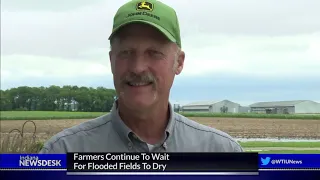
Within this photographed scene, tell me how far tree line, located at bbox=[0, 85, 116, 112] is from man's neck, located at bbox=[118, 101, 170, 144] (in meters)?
0.40

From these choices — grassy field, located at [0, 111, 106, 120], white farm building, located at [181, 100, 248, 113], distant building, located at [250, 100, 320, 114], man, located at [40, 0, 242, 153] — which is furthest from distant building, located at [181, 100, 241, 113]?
grassy field, located at [0, 111, 106, 120]

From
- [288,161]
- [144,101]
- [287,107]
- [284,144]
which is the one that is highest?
[287,107]

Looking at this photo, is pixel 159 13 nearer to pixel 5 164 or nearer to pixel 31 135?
pixel 5 164

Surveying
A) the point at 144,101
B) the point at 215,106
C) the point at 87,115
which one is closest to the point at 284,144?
the point at 215,106

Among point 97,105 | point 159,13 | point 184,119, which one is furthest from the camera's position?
point 97,105

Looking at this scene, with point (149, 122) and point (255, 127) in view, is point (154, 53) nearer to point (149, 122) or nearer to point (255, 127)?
point (149, 122)

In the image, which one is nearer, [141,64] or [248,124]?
[141,64]

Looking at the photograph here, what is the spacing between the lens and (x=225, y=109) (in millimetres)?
2490

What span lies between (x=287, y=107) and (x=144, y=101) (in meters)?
1.10

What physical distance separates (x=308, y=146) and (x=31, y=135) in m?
2.04

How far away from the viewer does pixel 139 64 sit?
5.78 ft

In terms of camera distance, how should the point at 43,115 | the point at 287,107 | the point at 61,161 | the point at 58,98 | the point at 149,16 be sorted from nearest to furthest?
the point at 149,16 < the point at 61,161 < the point at 287,107 < the point at 58,98 < the point at 43,115

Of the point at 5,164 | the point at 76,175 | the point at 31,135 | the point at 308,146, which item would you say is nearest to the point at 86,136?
the point at 76,175

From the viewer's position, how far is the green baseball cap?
1713mm
